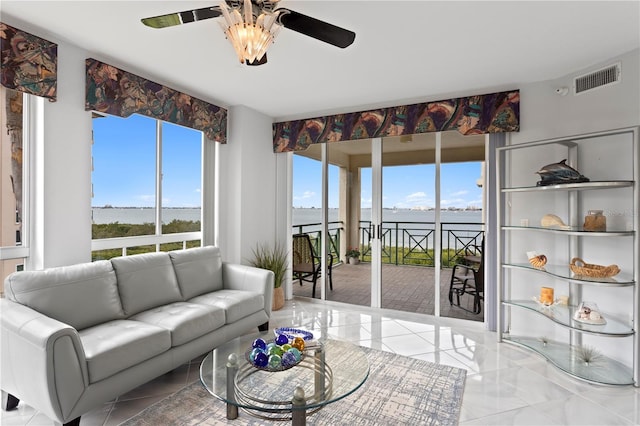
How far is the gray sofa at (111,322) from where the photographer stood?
1.84 m

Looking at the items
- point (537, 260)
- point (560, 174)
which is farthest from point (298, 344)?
point (560, 174)

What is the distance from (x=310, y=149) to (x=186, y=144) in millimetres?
1668

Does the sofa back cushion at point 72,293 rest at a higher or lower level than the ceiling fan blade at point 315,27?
lower

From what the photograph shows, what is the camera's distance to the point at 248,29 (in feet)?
5.53

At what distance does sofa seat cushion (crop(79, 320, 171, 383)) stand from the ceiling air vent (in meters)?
4.05

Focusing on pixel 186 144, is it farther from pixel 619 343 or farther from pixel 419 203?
pixel 619 343

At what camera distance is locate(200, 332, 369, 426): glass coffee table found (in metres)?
1.77

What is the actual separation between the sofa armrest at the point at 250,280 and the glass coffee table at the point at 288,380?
3.26 feet

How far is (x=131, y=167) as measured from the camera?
3.48m

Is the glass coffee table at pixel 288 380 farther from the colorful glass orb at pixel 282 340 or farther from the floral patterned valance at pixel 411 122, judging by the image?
the floral patterned valance at pixel 411 122

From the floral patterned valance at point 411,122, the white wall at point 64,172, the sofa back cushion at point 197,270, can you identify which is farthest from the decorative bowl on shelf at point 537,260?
the white wall at point 64,172

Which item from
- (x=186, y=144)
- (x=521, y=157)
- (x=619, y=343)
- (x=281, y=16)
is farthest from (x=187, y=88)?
(x=619, y=343)

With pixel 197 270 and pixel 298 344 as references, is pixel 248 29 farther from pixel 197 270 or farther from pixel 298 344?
pixel 197 270

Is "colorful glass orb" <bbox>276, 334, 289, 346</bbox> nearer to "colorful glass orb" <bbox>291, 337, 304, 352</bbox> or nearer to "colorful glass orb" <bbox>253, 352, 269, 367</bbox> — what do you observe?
"colorful glass orb" <bbox>291, 337, 304, 352</bbox>
